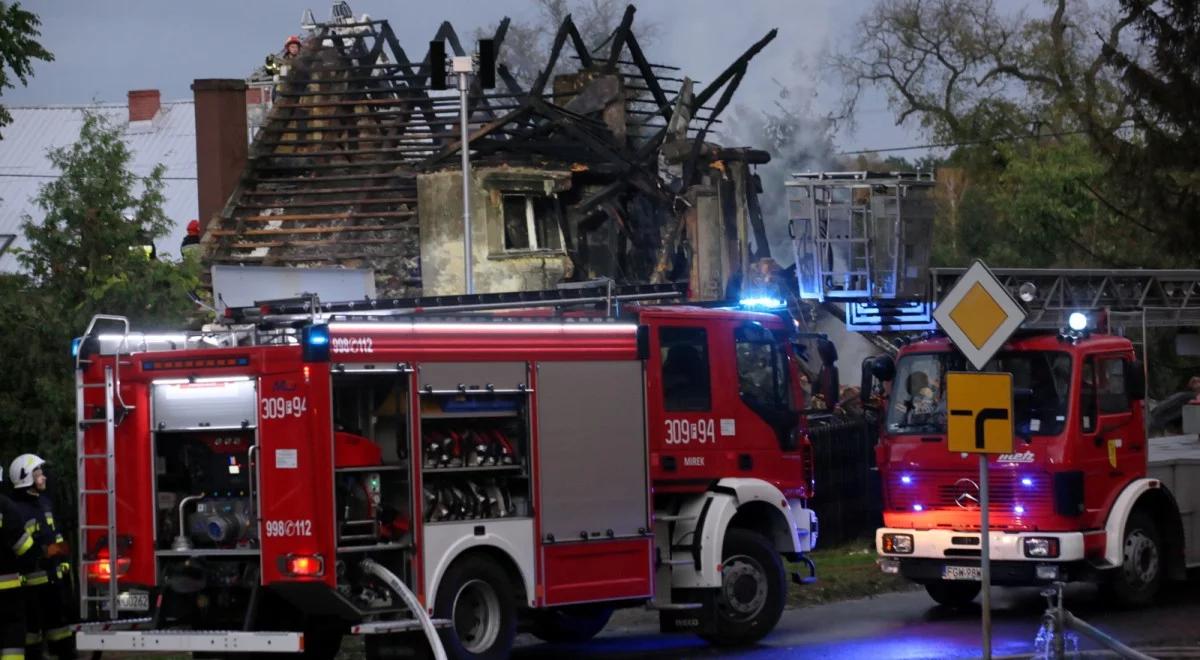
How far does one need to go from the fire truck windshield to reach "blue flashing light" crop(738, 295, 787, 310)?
1769 millimetres

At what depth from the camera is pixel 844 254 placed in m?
19.7

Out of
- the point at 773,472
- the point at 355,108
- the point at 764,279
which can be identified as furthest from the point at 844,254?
the point at 355,108

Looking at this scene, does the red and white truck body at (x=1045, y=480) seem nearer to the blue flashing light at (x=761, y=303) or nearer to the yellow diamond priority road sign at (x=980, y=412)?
the blue flashing light at (x=761, y=303)

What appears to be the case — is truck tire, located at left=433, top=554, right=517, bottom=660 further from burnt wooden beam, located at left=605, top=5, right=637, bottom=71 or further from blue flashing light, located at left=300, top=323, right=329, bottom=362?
burnt wooden beam, located at left=605, top=5, right=637, bottom=71

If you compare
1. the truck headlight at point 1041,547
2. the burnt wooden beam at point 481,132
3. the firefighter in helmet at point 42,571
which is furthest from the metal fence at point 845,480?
the firefighter in helmet at point 42,571

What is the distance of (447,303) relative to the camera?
13.2 meters

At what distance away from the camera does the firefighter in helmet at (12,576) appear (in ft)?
38.9

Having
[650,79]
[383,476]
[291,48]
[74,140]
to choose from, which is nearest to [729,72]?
[650,79]

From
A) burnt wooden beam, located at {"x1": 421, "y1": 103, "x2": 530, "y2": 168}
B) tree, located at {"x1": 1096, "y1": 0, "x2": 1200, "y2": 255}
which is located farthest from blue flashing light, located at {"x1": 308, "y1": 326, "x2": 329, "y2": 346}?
burnt wooden beam, located at {"x1": 421, "y1": 103, "x2": 530, "y2": 168}

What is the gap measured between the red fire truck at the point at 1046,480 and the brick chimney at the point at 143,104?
120 feet

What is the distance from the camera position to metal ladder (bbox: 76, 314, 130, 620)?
1213 centimetres

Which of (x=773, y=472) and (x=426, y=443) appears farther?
(x=773, y=472)

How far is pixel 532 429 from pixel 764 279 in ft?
24.5

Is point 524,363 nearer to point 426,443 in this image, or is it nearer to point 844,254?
point 426,443
